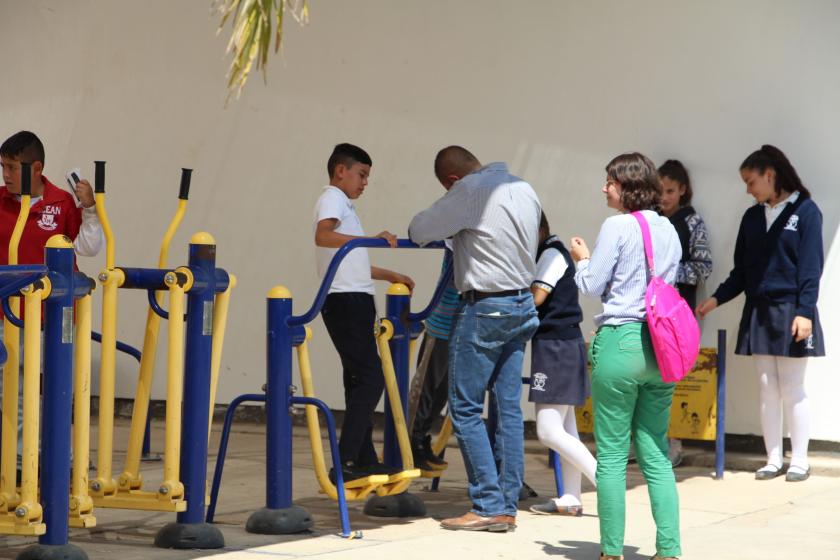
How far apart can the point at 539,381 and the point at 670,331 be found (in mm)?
1383

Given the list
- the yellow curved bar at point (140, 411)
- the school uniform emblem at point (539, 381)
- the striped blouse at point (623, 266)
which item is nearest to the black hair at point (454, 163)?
the school uniform emblem at point (539, 381)

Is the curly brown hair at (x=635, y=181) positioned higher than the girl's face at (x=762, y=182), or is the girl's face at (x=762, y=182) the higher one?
the girl's face at (x=762, y=182)

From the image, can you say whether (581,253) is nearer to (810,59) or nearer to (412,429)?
(412,429)

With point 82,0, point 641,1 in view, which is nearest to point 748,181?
point 641,1

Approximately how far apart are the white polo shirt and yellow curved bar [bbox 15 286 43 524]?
5.25 ft

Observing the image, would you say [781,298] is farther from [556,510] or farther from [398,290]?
[398,290]

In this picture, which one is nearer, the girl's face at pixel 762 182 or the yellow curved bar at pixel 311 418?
the yellow curved bar at pixel 311 418

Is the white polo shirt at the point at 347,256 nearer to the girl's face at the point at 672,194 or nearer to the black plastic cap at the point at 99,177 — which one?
the black plastic cap at the point at 99,177

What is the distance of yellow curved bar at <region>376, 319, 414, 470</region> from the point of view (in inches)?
230

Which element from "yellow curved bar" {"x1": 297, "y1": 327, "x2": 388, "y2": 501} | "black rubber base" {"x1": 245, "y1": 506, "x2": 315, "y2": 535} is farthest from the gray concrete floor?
"yellow curved bar" {"x1": 297, "y1": 327, "x2": 388, "y2": 501}

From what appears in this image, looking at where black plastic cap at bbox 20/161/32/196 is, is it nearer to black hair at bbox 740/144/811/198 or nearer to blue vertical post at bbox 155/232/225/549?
blue vertical post at bbox 155/232/225/549

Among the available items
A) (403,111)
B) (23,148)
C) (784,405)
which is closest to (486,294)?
(23,148)

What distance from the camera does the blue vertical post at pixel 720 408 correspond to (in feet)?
24.4

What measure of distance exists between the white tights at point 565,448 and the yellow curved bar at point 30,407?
7.64 feet
